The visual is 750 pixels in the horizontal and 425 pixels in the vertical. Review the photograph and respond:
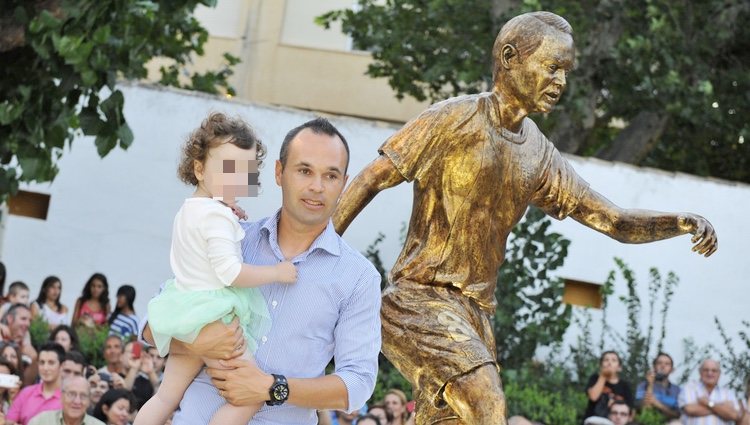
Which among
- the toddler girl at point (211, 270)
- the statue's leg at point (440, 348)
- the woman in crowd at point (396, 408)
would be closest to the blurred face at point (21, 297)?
the woman in crowd at point (396, 408)

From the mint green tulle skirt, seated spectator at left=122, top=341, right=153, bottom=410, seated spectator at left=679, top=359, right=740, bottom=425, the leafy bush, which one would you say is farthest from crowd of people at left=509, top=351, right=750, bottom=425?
the mint green tulle skirt

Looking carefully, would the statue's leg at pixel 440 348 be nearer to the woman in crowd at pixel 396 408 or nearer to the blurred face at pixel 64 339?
the woman in crowd at pixel 396 408

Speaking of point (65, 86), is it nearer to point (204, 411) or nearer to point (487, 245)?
point (487, 245)

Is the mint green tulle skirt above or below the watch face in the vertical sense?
above

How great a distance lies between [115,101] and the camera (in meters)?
11.5

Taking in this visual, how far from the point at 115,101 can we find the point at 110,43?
451 millimetres

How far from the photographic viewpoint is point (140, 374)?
12.0 meters

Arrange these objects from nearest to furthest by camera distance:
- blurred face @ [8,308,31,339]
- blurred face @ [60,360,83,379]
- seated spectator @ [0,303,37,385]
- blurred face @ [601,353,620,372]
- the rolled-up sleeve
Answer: the rolled-up sleeve
blurred face @ [60,360,83,379]
seated spectator @ [0,303,37,385]
blurred face @ [8,308,31,339]
blurred face @ [601,353,620,372]

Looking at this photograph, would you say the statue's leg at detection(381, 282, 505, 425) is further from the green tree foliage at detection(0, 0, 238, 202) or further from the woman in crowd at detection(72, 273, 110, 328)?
the woman in crowd at detection(72, 273, 110, 328)

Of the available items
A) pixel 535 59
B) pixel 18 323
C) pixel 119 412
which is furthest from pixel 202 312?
pixel 18 323

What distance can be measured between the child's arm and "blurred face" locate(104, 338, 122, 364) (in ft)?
25.9

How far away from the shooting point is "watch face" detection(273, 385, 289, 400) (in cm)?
484

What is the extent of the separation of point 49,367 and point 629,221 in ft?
18.2

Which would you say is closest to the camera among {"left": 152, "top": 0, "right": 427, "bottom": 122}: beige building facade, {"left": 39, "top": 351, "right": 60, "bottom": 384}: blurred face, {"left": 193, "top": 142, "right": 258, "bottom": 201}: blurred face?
{"left": 193, "top": 142, "right": 258, "bottom": 201}: blurred face
